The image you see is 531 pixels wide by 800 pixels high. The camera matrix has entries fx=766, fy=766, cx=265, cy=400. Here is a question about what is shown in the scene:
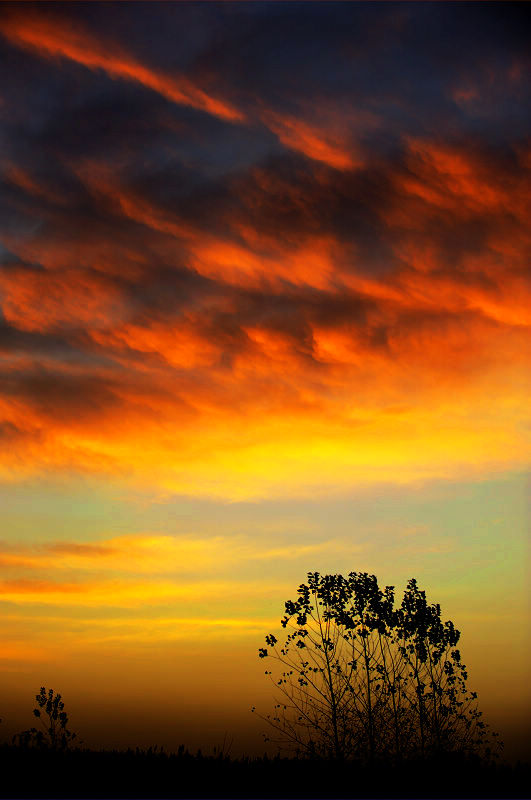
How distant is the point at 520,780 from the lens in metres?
13.8

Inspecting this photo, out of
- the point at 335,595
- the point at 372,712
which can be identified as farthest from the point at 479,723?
the point at 335,595

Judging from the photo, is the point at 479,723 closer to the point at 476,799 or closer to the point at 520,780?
the point at 520,780

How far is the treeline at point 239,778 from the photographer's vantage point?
1266 centimetres

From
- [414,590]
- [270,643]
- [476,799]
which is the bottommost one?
[476,799]

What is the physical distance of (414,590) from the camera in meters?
27.2

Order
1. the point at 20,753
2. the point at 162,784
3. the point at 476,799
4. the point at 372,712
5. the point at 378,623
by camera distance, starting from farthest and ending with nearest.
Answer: the point at 378,623 → the point at 372,712 → the point at 20,753 → the point at 162,784 → the point at 476,799

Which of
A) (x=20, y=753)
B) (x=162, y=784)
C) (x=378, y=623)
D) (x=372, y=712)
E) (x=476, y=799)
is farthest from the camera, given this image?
(x=378, y=623)

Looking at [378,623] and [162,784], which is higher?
[378,623]

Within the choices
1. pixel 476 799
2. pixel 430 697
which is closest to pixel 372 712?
pixel 430 697

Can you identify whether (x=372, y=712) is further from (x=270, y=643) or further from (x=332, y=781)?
(x=332, y=781)

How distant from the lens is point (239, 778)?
1383 cm

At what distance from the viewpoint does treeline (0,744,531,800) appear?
1266 centimetres

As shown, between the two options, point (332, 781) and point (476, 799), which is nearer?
point (476, 799)

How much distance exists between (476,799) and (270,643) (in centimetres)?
1304
